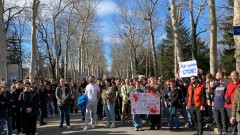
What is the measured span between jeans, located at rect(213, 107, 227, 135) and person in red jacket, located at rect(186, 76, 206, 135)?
2.01 feet

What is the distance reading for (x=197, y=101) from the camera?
11586 mm

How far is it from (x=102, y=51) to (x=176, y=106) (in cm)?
7275

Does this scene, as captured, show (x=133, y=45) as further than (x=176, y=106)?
Yes

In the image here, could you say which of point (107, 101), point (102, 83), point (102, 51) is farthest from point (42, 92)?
point (102, 51)

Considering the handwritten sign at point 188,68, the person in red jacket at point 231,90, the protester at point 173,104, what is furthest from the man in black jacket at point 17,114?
the person in red jacket at point 231,90

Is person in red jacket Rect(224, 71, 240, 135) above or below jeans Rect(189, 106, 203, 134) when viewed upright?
above

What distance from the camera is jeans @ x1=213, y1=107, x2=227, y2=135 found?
34.9ft

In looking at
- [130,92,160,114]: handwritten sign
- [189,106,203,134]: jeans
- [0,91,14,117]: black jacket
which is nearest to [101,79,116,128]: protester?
[130,92,160,114]: handwritten sign

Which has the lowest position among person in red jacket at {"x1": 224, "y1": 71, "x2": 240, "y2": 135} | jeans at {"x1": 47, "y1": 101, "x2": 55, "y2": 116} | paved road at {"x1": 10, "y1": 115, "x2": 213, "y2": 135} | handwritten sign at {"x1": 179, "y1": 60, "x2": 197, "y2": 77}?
paved road at {"x1": 10, "y1": 115, "x2": 213, "y2": 135}

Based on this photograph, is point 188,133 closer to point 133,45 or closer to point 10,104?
point 10,104

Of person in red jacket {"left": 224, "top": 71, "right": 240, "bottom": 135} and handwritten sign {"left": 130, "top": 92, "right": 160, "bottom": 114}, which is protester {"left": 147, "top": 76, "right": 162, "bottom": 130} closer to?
handwritten sign {"left": 130, "top": 92, "right": 160, "bottom": 114}

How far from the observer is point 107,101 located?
47.2 ft

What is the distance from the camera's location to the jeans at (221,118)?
10.6m

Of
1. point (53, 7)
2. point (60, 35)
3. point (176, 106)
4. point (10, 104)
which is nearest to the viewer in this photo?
point (10, 104)
